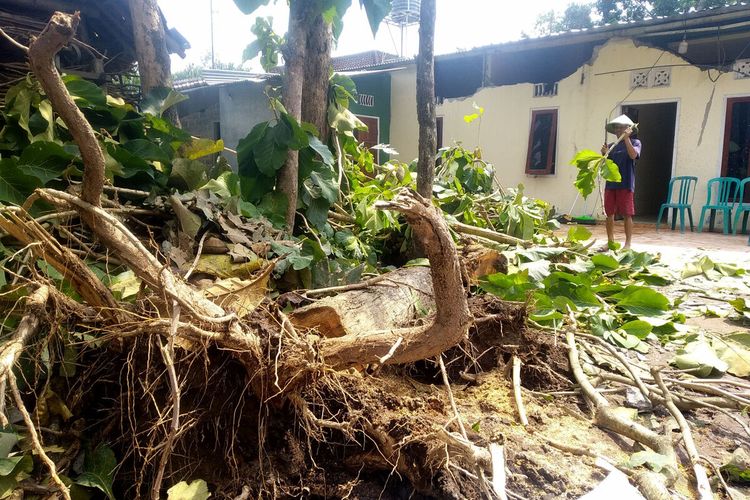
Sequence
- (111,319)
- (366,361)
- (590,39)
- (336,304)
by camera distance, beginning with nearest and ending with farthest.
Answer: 1. (111,319)
2. (366,361)
3. (336,304)
4. (590,39)

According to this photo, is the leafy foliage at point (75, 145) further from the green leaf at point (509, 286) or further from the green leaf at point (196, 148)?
the green leaf at point (509, 286)

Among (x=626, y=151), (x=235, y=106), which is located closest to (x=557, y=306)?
(x=626, y=151)

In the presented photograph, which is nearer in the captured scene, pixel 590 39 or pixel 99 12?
pixel 99 12

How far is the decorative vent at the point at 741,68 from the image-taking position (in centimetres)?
776

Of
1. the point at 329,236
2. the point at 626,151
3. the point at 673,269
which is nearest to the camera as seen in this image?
the point at 329,236

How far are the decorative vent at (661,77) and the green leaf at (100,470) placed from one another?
30.6 feet

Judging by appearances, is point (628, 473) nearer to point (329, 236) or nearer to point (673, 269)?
point (329, 236)

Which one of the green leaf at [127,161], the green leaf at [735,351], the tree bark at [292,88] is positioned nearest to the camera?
the green leaf at [735,351]

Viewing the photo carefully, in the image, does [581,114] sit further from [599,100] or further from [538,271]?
[538,271]

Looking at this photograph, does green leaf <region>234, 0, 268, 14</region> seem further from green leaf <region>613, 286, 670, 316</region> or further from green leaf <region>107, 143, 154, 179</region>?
green leaf <region>613, 286, 670, 316</region>

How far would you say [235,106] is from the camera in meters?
8.77

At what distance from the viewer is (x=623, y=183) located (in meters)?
5.88

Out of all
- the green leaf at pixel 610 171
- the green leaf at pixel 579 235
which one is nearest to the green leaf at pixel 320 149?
the green leaf at pixel 579 235

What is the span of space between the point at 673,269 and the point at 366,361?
422 cm
